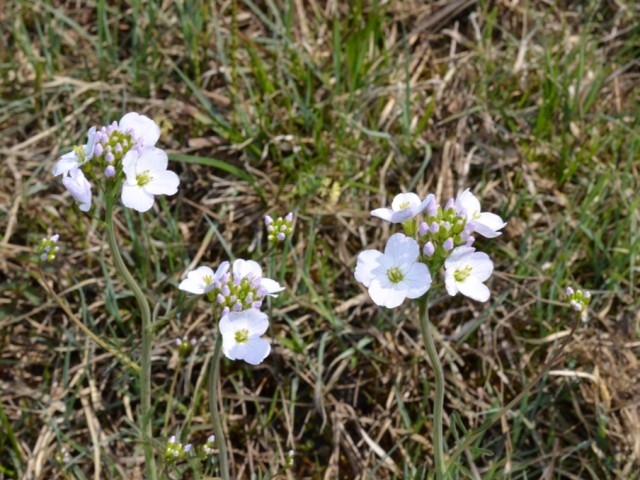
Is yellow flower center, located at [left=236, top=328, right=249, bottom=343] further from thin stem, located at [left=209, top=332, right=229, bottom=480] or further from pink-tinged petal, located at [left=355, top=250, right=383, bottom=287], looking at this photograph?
pink-tinged petal, located at [left=355, top=250, right=383, bottom=287]

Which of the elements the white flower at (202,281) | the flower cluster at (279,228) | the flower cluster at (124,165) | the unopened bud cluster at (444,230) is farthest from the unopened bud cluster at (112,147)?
the unopened bud cluster at (444,230)

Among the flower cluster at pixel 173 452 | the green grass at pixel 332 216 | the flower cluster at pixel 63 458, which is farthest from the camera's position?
the green grass at pixel 332 216

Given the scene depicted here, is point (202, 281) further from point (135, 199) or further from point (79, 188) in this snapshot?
point (79, 188)

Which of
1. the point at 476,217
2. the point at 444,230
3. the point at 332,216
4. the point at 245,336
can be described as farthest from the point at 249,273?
the point at 332,216

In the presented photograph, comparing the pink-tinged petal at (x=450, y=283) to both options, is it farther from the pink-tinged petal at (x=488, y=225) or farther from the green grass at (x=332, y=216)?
A: the green grass at (x=332, y=216)

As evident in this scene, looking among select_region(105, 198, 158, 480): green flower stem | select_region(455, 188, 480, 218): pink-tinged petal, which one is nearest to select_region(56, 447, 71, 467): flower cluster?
select_region(105, 198, 158, 480): green flower stem

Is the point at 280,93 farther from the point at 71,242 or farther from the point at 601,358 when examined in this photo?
the point at 601,358
